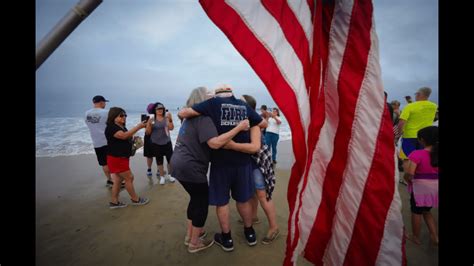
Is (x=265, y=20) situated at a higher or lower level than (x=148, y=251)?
higher

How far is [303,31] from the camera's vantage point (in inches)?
55.3

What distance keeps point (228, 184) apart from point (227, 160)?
0.95 ft

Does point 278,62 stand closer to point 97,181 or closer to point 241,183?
point 241,183

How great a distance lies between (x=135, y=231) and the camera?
3.08 metres

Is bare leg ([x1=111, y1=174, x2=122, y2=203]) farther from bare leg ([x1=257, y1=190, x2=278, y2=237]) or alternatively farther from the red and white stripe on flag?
the red and white stripe on flag

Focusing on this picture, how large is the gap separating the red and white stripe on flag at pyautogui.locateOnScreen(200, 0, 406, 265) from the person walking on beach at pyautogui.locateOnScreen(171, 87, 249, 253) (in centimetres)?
93

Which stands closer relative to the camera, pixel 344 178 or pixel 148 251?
pixel 344 178

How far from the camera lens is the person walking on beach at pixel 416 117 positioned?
376cm

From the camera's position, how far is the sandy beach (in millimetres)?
2492
